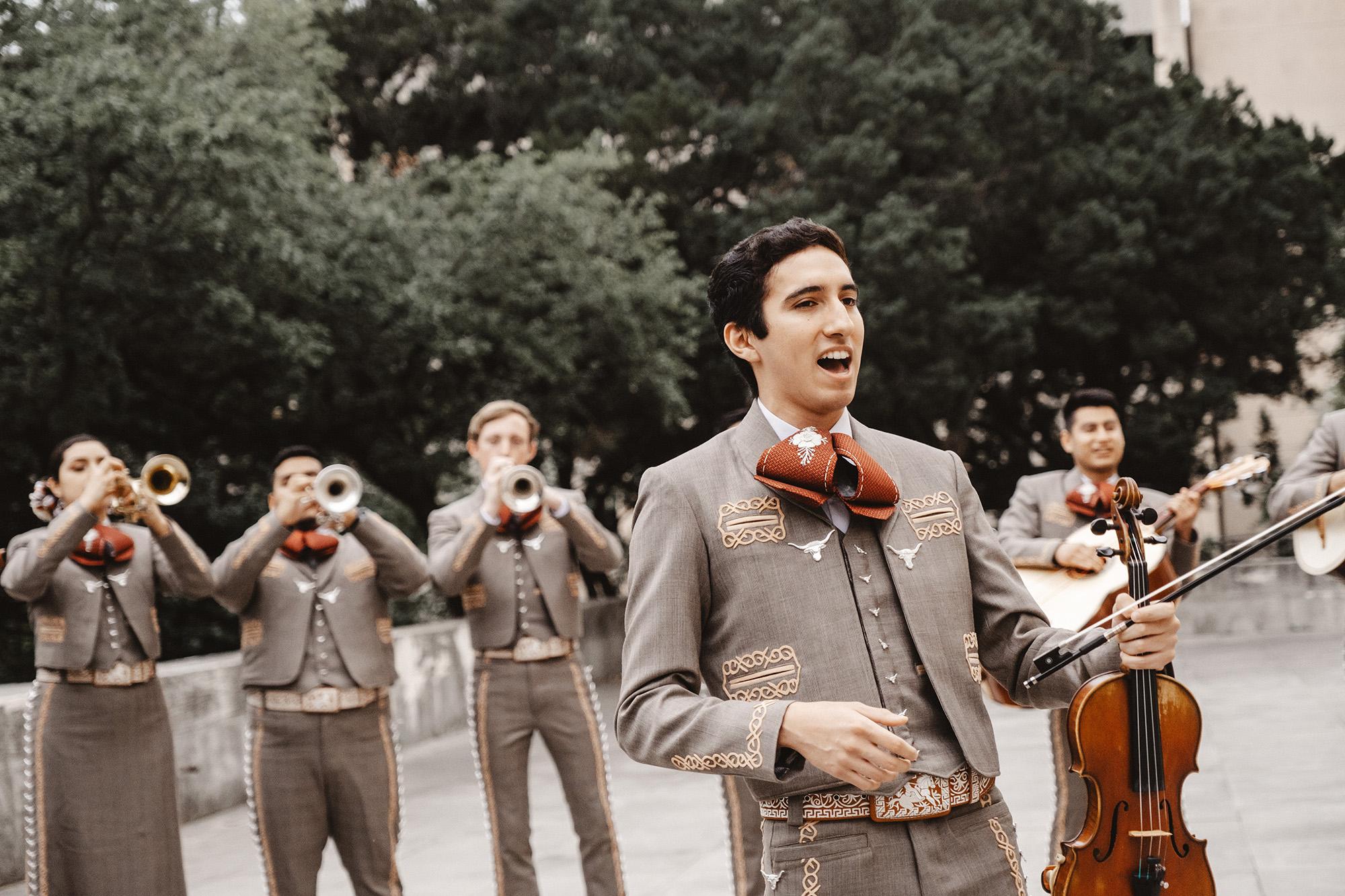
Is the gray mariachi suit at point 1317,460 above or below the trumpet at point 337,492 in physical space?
below

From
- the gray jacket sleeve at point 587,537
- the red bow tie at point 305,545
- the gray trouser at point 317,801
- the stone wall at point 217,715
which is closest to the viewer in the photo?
the gray trouser at point 317,801

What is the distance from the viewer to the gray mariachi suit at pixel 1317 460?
5.10m

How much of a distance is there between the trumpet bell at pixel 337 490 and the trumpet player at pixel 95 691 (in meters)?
0.64

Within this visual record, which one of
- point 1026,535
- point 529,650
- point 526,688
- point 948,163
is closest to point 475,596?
point 529,650

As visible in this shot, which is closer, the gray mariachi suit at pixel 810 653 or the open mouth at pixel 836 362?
the gray mariachi suit at pixel 810 653

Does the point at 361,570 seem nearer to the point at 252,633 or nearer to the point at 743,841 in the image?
the point at 252,633

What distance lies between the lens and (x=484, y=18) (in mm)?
21312

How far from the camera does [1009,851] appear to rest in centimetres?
256

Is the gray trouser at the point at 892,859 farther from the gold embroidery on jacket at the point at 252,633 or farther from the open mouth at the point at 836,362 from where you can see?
the gold embroidery on jacket at the point at 252,633

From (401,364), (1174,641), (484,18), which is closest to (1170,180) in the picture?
(484,18)

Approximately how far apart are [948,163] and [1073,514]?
46.8ft

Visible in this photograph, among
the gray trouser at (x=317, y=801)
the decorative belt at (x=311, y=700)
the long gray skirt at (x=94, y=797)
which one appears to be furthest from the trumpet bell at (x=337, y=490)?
the long gray skirt at (x=94, y=797)

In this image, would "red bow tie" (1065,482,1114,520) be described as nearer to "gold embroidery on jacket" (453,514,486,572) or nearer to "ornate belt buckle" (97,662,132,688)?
"gold embroidery on jacket" (453,514,486,572)

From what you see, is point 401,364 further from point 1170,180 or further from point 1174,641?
point 1174,641
